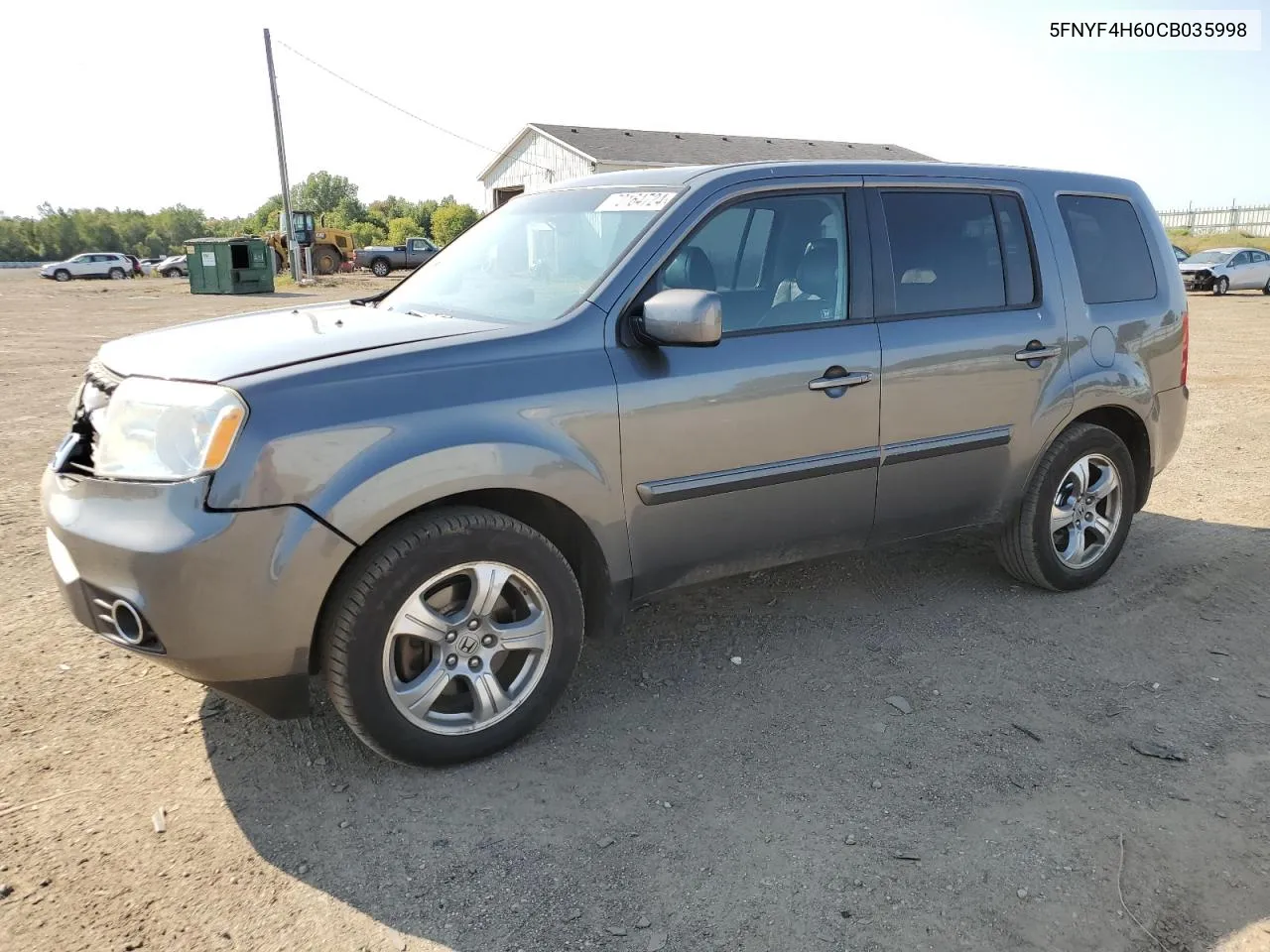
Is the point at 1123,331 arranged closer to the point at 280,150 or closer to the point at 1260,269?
the point at 1260,269

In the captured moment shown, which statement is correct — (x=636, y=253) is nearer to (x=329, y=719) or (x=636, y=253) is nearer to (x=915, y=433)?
(x=915, y=433)

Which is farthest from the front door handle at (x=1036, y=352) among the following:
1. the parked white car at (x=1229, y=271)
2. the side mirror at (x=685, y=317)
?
the parked white car at (x=1229, y=271)

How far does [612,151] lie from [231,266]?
534 inches

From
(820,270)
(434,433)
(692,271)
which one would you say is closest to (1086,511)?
(820,270)

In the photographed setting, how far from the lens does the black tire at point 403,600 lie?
277 centimetres

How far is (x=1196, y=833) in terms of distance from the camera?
2.75m

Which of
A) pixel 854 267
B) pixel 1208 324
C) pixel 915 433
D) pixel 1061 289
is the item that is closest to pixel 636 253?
pixel 854 267

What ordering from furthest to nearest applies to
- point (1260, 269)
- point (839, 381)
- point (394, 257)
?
point (394, 257)
point (1260, 269)
point (839, 381)

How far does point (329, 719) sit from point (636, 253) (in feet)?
6.40

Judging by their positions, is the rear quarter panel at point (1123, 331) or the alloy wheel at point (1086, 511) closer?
the rear quarter panel at point (1123, 331)

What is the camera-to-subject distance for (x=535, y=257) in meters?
3.71

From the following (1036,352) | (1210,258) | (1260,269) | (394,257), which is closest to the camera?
(1036,352)

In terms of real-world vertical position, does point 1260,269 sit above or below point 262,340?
below

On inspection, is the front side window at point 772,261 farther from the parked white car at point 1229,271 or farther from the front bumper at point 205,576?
the parked white car at point 1229,271
